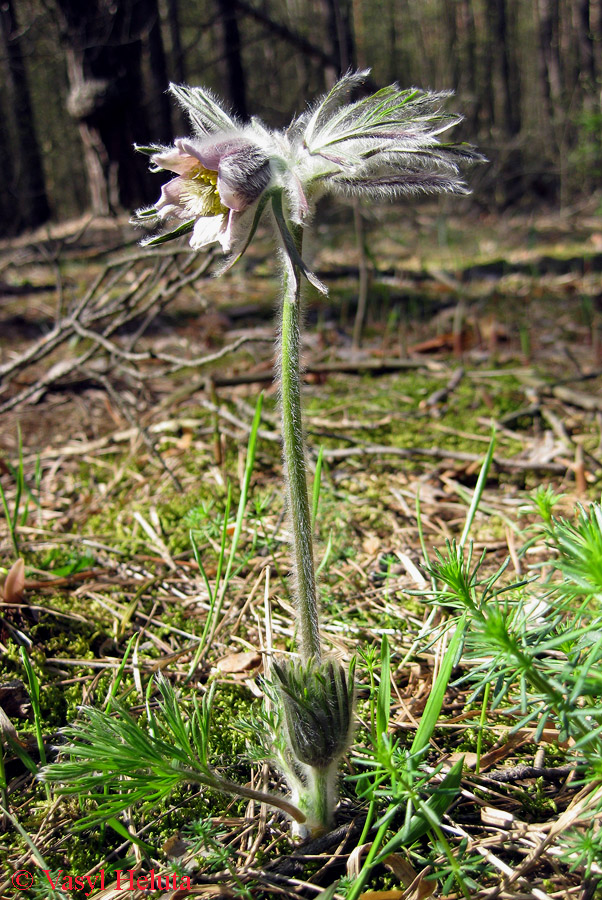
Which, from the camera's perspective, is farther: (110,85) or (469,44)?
(469,44)

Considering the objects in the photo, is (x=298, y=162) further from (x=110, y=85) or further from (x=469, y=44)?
(x=469, y=44)

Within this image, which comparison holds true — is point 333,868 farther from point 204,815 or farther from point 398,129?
point 398,129

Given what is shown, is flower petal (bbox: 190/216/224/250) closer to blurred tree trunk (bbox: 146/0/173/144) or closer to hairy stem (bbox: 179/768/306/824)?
hairy stem (bbox: 179/768/306/824)

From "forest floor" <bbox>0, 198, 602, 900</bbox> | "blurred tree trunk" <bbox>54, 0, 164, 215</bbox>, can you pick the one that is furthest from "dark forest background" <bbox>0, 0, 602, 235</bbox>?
"forest floor" <bbox>0, 198, 602, 900</bbox>

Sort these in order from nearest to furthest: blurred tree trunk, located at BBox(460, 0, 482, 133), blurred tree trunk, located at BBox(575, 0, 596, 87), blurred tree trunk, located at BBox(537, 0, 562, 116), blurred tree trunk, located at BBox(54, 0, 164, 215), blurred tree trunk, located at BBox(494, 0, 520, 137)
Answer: blurred tree trunk, located at BBox(54, 0, 164, 215)
blurred tree trunk, located at BBox(575, 0, 596, 87)
blurred tree trunk, located at BBox(537, 0, 562, 116)
blurred tree trunk, located at BBox(494, 0, 520, 137)
blurred tree trunk, located at BBox(460, 0, 482, 133)

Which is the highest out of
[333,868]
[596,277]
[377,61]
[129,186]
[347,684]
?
[377,61]

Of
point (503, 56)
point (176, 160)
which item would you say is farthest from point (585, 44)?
point (176, 160)

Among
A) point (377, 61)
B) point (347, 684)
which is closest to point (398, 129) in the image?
point (347, 684)
